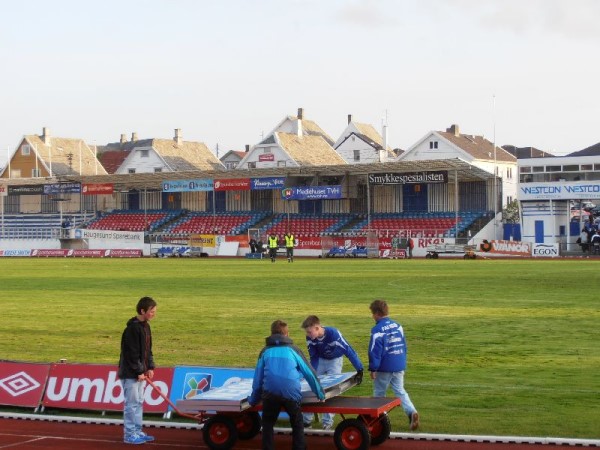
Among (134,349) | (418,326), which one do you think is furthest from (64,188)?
(134,349)

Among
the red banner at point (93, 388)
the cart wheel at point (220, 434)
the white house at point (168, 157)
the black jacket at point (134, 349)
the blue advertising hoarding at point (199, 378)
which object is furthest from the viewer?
the white house at point (168, 157)

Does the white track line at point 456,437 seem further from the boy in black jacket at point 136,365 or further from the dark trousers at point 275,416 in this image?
the dark trousers at point 275,416

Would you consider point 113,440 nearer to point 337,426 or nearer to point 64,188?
point 337,426

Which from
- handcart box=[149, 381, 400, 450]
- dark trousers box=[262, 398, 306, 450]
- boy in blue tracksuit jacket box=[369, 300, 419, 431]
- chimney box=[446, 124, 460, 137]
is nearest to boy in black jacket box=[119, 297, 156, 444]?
handcart box=[149, 381, 400, 450]

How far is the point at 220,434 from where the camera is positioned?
40.7 feet

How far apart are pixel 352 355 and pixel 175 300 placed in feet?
69.3

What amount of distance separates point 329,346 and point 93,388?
3886 millimetres

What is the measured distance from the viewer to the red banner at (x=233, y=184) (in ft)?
276

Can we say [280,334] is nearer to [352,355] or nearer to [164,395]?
[352,355]

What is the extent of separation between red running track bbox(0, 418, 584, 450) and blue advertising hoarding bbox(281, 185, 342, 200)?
66086mm

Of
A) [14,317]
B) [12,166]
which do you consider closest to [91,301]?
[14,317]

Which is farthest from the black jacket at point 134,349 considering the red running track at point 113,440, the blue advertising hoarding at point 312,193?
the blue advertising hoarding at point 312,193

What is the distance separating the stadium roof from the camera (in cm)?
7438

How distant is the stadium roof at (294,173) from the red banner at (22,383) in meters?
59.4
